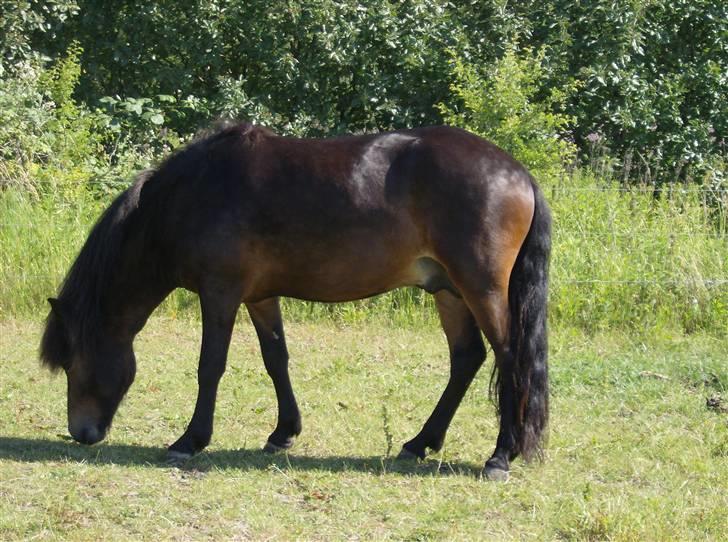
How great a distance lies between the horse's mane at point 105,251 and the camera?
6.13m

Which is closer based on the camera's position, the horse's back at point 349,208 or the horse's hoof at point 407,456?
the horse's back at point 349,208

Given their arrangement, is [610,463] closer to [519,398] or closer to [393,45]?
[519,398]

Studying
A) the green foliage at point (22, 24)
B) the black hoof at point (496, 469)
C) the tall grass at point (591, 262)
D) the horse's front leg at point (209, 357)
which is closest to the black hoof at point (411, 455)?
the black hoof at point (496, 469)

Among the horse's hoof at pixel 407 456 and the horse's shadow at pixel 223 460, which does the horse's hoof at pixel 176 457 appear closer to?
the horse's shadow at pixel 223 460

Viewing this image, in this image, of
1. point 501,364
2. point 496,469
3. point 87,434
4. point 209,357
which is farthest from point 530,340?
point 87,434

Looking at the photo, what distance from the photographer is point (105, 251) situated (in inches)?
243

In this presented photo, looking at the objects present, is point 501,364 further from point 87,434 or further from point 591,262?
point 591,262

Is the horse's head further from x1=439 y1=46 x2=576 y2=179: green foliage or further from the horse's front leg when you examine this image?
x1=439 y1=46 x2=576 y2=179: green foliage

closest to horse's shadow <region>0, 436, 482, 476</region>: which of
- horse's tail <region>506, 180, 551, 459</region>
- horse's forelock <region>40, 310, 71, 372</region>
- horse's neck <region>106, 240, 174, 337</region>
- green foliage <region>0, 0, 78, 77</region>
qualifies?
horse's tail <region>506, 180, 551, 459</region>

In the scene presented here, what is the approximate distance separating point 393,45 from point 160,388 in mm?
6635

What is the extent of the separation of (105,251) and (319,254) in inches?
49.5

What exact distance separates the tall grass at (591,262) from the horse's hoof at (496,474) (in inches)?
150

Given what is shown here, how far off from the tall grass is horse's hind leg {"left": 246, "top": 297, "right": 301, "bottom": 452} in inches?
127

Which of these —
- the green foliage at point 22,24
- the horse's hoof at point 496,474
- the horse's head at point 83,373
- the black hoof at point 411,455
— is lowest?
the horse's hoof at point 496,474
